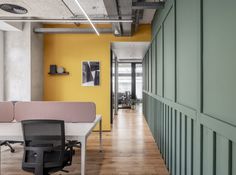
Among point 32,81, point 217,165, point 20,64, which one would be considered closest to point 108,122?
point 32,81

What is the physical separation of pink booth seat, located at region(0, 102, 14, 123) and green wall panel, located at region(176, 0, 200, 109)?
2.80 m

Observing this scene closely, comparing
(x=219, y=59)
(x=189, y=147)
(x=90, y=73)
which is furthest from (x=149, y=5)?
(x=90, y=73)

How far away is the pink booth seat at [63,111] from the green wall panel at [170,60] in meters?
1.28

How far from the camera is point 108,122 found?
7.10 m

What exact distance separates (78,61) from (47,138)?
4543 millimetres

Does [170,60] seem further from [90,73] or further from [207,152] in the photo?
[90,73]

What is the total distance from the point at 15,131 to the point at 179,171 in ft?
7.45

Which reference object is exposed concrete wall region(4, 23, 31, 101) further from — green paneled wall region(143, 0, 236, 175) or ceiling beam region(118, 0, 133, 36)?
green paneled wall region(143, 0, 236, 175)

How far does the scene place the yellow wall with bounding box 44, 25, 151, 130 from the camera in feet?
23.1

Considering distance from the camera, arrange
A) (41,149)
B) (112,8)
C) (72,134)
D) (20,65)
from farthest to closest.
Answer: (20,65) → (112,8) → (72,134) → (41,149)

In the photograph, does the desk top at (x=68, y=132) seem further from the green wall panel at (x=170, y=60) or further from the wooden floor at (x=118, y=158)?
the green wall panel at (x=170, y=60)

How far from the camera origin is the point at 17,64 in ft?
21.3

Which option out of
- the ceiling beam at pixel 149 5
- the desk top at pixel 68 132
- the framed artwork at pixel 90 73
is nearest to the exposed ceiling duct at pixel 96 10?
the ceiling beam at pixel 149 5

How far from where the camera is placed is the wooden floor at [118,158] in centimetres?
384
